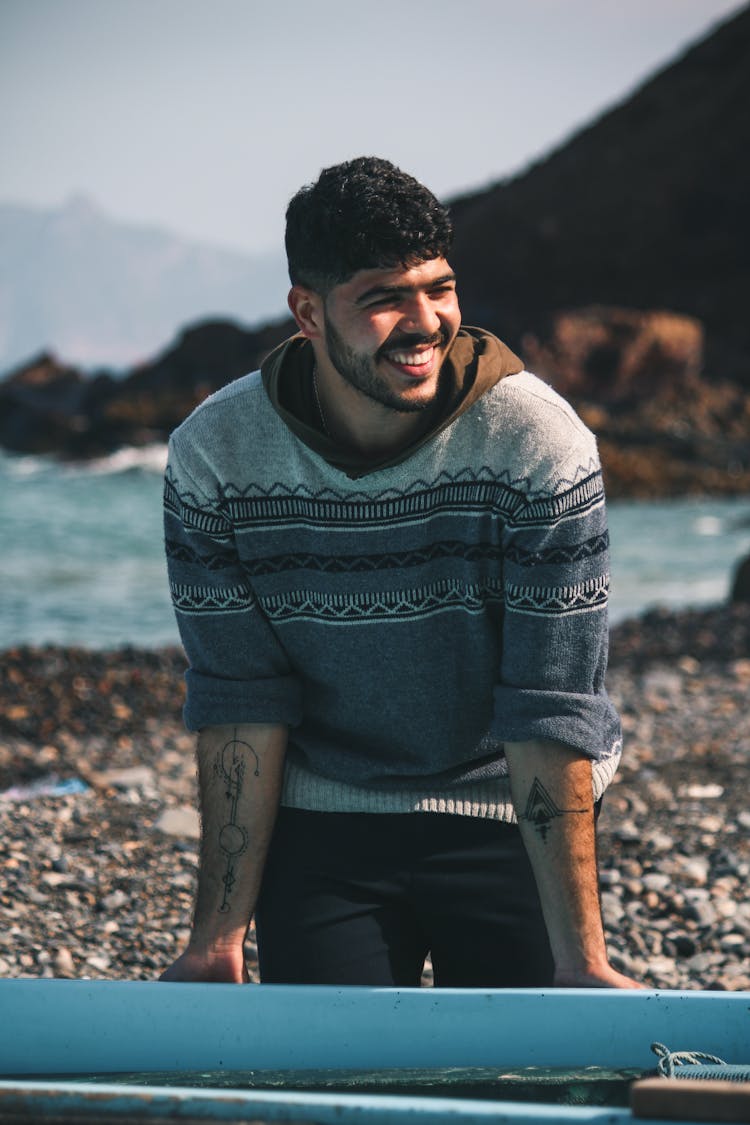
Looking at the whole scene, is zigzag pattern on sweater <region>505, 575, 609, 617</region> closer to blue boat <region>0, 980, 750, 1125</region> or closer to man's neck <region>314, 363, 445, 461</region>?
man's neck <region>314, 363, 445, 461</region>

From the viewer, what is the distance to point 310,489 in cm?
313

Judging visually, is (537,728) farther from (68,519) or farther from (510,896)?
(68,519)

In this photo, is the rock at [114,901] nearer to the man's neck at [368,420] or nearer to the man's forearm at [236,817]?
the man's forearm at [236,817]

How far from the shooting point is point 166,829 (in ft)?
19.5

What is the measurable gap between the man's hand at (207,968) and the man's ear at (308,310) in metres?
1.47

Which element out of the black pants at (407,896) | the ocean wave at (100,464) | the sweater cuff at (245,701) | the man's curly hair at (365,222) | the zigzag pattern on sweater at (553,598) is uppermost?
the ocean wave at (100,464)

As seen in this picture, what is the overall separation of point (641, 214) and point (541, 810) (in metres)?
64.7

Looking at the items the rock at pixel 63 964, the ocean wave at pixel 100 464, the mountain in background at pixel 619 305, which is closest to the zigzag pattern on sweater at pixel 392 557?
the rock at pixel 63 964

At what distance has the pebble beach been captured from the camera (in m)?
4.75

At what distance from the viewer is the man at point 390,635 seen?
9.72 ft

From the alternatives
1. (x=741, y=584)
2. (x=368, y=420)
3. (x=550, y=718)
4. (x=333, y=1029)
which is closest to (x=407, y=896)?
(x=333, y=1029)

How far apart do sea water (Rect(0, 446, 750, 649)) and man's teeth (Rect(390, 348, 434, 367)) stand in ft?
35.2

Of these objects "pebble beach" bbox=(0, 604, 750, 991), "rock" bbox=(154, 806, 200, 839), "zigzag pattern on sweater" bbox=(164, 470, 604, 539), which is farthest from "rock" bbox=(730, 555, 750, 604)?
"zigzag pattern on sweater" bbox=(164, 470, 604, 539)

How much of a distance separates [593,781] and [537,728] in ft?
0.95
